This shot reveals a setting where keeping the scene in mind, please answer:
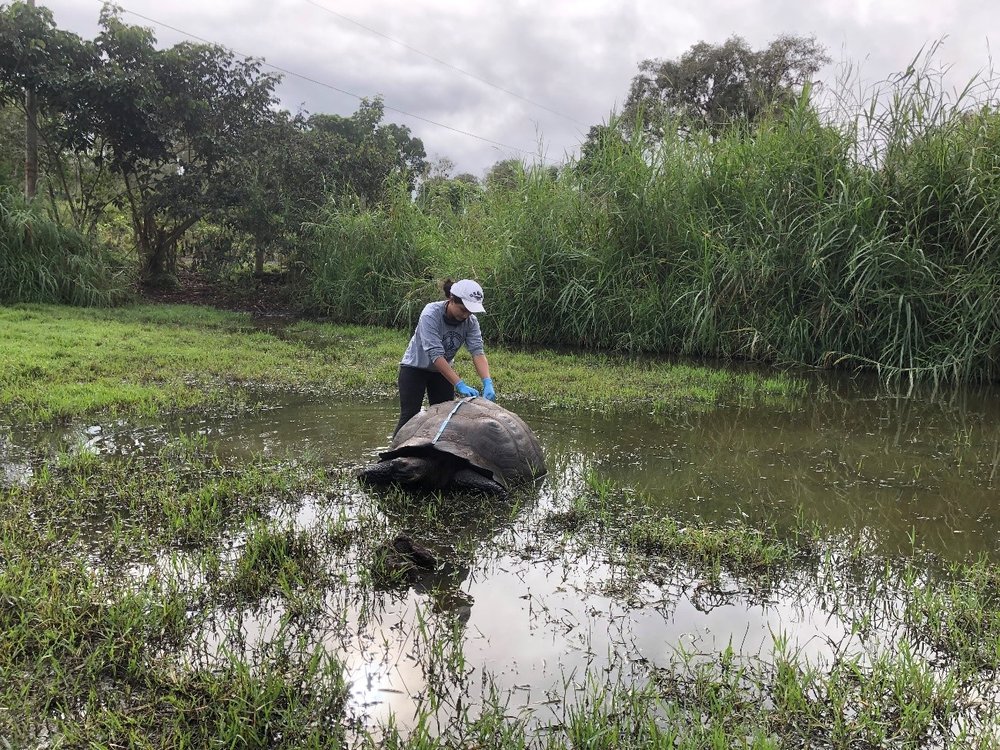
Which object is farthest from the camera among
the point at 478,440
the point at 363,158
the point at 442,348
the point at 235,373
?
the point at 363,158

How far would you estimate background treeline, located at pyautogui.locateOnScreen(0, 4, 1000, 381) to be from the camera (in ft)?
23.2

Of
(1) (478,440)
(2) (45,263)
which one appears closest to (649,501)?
(1) (478,440)

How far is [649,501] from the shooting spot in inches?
141

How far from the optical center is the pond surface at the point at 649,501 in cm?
220

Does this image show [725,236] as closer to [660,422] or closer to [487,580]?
[660,422]

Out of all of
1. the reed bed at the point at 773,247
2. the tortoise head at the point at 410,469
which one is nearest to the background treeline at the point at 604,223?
the reed bed at the point at 773,247

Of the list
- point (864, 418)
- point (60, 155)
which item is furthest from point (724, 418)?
point (60, 155)

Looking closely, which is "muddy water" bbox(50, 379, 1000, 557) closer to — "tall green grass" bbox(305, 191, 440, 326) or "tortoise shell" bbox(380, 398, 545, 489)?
"tortoise shell" bbox(380, 398, 545, 489)

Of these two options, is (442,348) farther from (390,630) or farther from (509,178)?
(509,178)

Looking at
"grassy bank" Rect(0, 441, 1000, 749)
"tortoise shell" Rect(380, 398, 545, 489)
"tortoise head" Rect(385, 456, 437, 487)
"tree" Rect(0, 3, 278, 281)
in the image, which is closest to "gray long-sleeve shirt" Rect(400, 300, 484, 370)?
"tortoise shell" Rect(380, 398, 545, 489)

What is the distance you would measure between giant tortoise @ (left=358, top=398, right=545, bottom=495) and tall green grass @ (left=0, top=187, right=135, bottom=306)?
30.1 ft

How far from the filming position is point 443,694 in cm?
202

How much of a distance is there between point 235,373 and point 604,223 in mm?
5091

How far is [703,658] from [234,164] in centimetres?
1323
